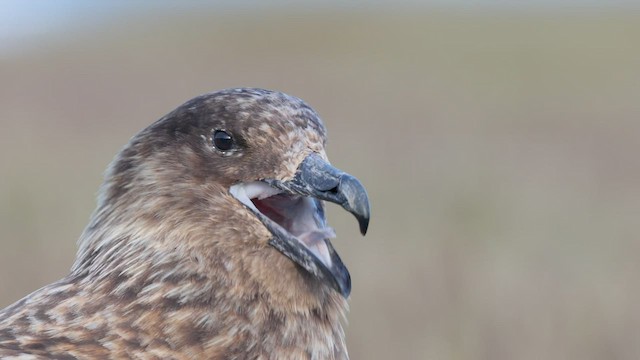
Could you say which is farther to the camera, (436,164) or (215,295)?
(436,164)

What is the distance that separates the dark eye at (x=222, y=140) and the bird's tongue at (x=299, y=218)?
16 centimetres

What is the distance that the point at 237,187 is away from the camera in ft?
9.36


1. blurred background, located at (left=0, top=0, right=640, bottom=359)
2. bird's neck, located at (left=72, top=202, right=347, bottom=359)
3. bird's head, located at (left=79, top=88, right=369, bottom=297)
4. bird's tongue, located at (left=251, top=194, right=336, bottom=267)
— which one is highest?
bird's head, located at (left=79, top=88, right=369, bottom=297)

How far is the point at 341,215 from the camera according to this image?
20.9 feet

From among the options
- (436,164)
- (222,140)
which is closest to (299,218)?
(222,140)

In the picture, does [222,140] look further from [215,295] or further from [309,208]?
[215,295]

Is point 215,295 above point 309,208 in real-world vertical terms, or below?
below

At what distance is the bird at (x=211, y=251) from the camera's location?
261 cm

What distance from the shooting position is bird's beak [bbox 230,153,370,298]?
265cm

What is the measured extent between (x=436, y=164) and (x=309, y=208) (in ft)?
14.9

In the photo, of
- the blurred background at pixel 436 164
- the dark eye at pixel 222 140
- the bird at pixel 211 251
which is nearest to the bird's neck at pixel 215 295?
the bird at pixel 211 251

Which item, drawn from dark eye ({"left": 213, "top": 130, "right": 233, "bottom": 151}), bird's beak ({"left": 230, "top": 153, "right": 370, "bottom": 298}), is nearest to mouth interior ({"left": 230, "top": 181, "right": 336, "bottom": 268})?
bird's beak ({"left": 230, "top": 153, "right": 370, "bottom": 298})

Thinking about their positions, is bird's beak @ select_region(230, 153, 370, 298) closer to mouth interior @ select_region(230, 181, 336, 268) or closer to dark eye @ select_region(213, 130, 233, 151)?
mouth interior @ select_region(230, 181, 336, 268)

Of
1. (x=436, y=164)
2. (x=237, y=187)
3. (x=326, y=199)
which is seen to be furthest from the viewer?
(x=436, y=164)
